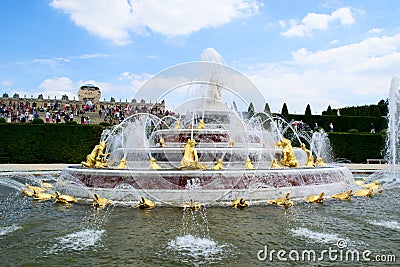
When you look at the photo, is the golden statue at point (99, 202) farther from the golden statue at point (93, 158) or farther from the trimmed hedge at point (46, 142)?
the trimmed hedge at point (46, 142)

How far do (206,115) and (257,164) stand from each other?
4677mm

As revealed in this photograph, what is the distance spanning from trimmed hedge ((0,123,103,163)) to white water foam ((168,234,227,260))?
20.3 metres

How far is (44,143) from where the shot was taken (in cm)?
2581

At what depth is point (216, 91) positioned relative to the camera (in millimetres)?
17078

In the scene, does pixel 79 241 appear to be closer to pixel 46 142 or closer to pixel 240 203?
pixel 240 203

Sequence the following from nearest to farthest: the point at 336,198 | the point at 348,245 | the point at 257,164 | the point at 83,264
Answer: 1. the point at 83,264
2. the point at 348,245
3. the point at 336,198
4. the point at 257,164

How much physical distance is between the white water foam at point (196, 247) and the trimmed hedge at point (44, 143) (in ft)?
66.7

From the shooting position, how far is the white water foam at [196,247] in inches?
239

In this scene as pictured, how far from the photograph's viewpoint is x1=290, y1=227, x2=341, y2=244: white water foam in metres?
6.95

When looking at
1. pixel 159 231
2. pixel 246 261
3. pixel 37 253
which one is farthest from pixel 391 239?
pixel 37 253

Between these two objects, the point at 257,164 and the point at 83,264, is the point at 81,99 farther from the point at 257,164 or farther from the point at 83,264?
the point at 83,264

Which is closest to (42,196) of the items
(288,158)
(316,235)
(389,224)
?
(288,158)

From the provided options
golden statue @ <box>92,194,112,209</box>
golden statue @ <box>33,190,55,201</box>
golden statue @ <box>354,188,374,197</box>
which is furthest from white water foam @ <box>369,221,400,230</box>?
golden statue @ <box>33,190,55,201</box>

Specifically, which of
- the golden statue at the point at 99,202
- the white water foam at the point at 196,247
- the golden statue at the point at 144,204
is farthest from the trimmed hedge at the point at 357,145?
the white water foam at the point at 196,247
